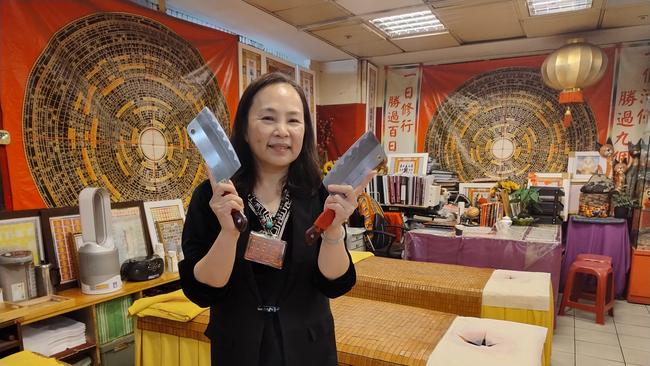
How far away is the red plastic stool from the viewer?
3047mm

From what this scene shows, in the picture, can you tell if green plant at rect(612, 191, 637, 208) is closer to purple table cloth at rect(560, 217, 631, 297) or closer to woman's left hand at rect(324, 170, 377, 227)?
purple table cloth at rect(560, 217, 631, 297)

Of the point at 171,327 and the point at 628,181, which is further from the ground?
the point at 628,181

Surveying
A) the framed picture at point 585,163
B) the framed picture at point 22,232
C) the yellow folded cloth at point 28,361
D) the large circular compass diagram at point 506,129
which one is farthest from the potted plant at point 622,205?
the framed picture at point 22,232

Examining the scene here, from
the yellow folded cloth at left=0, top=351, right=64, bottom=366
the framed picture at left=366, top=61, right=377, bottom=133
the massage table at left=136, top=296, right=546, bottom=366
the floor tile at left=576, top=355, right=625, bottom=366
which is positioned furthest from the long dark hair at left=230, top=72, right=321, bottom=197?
the framed picture at left=366, top=61, right=377, bottom=133

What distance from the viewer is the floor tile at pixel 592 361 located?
2.46m

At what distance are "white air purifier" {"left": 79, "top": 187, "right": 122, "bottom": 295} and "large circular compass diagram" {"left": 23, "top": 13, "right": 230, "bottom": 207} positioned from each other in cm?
31

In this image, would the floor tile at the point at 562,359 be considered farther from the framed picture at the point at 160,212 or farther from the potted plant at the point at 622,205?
the framed picture at the point at 160,212

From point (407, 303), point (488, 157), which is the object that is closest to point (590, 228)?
point (488, 157)

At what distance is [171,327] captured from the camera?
173cm

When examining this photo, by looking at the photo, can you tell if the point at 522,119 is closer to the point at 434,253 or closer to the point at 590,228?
the point at 590,228

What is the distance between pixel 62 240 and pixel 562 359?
3.21 m

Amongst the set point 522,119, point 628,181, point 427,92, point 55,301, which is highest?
point 427,92

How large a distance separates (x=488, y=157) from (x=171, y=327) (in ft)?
12.9

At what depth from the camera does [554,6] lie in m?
3.02
